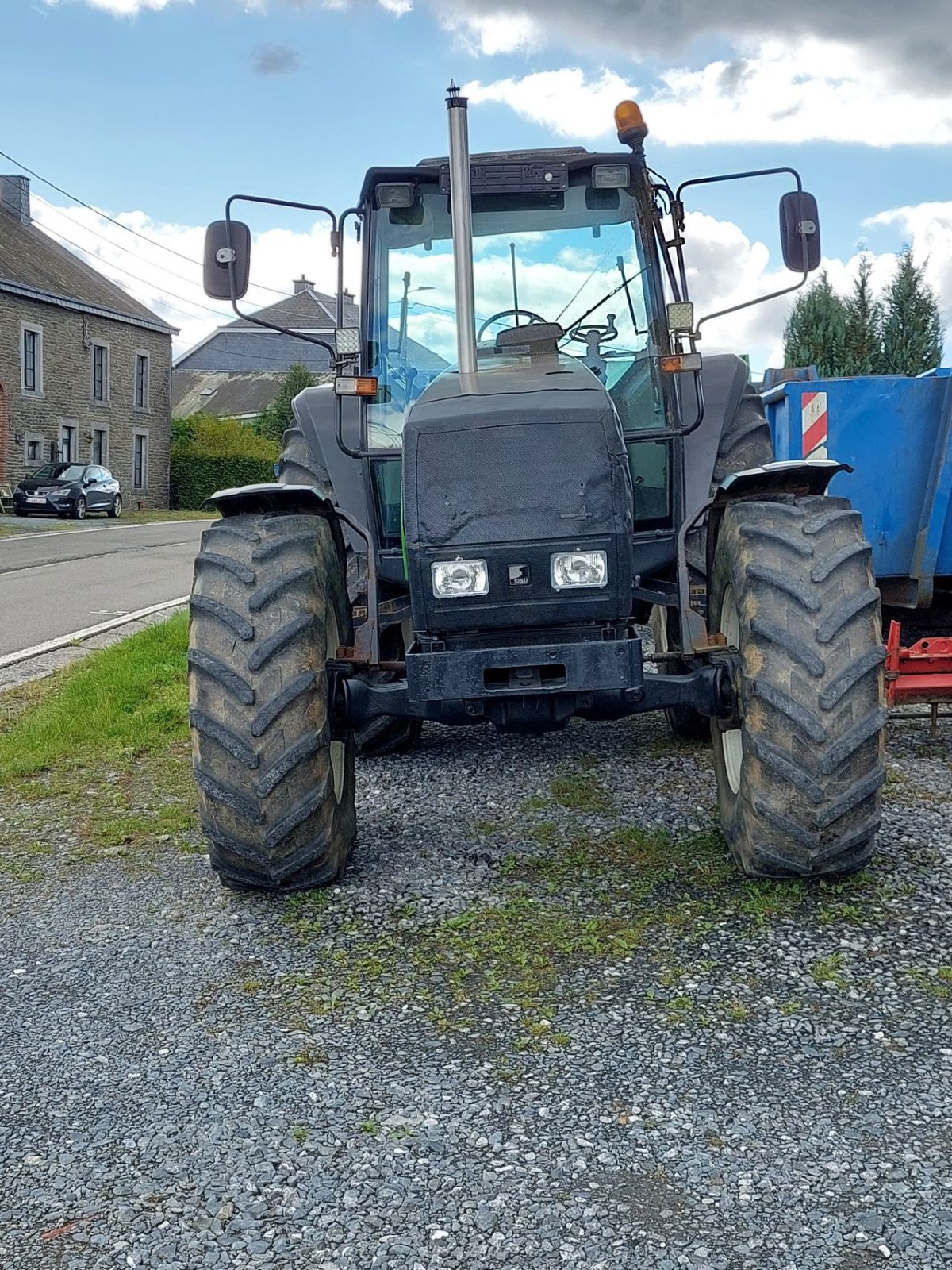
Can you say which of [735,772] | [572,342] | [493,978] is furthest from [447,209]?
[493,978]

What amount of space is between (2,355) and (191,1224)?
119 ft

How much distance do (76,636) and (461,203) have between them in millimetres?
7704

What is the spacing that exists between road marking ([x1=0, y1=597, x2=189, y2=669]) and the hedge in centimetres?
3232

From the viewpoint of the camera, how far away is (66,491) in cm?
3288

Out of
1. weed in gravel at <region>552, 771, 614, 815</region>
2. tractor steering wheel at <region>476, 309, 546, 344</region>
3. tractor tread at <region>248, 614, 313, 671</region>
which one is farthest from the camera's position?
weed in gravel at <region>552, 771, 614, 815</region>

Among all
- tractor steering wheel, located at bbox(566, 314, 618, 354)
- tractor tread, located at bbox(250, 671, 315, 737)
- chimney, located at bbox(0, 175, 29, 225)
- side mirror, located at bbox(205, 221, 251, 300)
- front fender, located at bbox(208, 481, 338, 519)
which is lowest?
tractor tread, located at bbox(250, 671, 315, 737)

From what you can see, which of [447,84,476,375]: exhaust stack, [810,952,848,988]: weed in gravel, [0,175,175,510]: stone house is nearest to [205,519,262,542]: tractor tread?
[447,84,476,375]: exhaust stack

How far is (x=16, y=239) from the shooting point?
39.2 m

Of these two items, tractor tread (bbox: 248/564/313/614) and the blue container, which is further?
the blue container

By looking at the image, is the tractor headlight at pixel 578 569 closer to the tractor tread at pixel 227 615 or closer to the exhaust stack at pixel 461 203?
the exhaust stack at pixel 461 203

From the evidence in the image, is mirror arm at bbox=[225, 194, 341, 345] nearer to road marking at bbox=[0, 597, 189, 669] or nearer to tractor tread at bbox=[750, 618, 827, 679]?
tractor tread at bbox=[750, 618, 827, 679]

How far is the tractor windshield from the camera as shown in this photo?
5375 mm

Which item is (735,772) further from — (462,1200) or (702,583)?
(462,1200)

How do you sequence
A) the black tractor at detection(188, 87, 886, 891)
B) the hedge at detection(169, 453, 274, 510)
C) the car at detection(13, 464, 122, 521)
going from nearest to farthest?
the black tractor at detection(188, 87, 886, 891) < the car at detection(13, 464, 122, 521) < the hedge at detection(169, 453, 274, 510)
